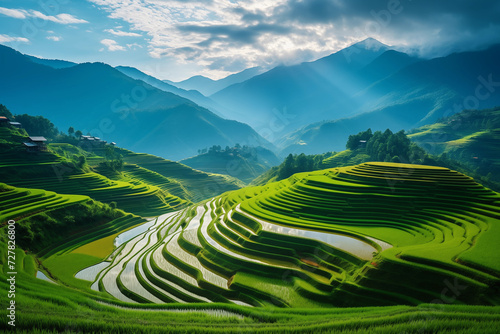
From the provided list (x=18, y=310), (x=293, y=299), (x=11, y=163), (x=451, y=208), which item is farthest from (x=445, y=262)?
(x=11, y=163)

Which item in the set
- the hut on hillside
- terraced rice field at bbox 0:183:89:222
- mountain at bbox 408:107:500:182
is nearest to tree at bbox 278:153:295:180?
mountain at bbox 408:107:500:182

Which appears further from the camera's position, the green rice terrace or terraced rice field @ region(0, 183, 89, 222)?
terraced rice field @ region(0, 183, 89, 222)

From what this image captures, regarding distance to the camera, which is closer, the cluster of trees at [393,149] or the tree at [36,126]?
the cluster of trees at [393,149]

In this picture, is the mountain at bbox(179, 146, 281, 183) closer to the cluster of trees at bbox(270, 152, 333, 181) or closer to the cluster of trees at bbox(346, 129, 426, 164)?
the cluster of trees at bbox(270, 152, 333, 181)

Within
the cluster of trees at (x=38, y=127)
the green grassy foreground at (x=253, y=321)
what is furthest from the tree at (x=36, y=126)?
the green grassy foreground at (x=253, y=321)

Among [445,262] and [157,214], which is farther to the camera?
[157,214]

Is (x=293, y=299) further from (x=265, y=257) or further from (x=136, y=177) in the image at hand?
(x=136, y=177)

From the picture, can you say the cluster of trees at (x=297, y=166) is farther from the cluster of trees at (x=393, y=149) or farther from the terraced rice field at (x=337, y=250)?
the terraced rice field at (x=337, y=250)
